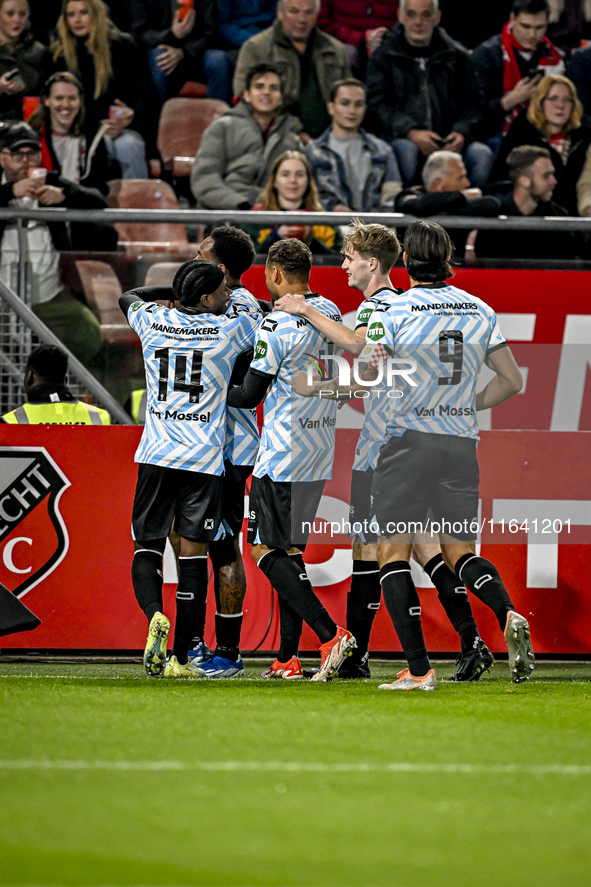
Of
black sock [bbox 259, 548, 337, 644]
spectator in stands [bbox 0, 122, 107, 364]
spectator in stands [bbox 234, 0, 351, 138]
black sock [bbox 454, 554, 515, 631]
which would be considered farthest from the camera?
spectator in stands [bbox 234, 0, 351, 138]

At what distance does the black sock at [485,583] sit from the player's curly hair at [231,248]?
1.94m

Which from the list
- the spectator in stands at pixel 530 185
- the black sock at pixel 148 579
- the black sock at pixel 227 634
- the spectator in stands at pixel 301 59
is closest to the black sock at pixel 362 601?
the black sock at pixel 227 634

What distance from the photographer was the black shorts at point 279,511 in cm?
580

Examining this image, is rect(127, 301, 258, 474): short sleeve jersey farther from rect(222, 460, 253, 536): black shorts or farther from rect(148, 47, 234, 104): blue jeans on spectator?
rect(148, 47, 234, 104): blue jeans on spectator

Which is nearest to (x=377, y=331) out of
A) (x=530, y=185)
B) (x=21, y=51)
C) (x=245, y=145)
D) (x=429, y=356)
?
(x=429, y=356)

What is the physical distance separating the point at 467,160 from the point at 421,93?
31.0 inches

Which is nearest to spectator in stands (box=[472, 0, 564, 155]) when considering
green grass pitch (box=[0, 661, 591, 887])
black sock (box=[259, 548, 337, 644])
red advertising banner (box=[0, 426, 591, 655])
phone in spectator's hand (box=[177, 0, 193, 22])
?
phone in spectator's hand (box=[177, 0, 193, 22])

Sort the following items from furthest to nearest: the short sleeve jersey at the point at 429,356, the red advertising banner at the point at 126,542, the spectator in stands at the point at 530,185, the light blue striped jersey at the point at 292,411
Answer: the spectator in stands at the point at 530,185 < the red advertising banner at the point at 126,542 < the light blue striped jersey at the point at 292,411 < the short sleeve jersey at the point at 429,356

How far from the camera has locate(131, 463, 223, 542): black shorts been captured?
19.0ft

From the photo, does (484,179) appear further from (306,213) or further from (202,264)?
(202,264)

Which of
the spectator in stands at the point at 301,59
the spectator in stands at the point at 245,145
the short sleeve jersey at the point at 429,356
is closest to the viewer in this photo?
the short sleeve jersey at the point at 429,356

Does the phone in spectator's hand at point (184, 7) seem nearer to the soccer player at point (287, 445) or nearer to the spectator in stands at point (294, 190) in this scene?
the spectator in stands at point (294, 190)

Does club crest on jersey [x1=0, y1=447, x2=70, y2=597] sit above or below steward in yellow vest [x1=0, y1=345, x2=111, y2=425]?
below

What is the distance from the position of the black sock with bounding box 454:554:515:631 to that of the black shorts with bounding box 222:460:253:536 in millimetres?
1185
